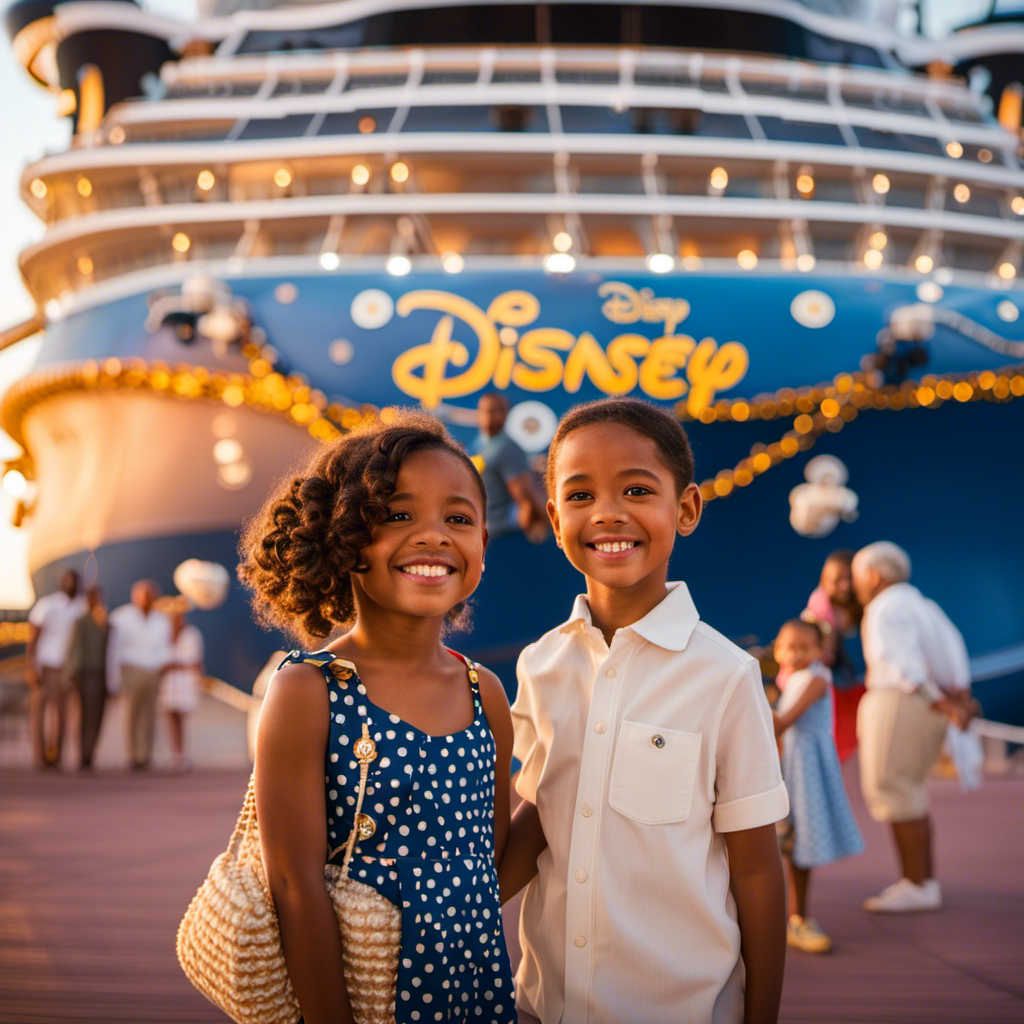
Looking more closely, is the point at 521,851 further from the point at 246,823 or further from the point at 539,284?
the point at 539,284

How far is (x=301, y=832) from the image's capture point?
1461 millimetres

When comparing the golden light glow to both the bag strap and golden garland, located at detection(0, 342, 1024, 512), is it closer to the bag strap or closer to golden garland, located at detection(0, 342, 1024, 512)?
golden garland, located at detection(0, 342, 1024, 512)

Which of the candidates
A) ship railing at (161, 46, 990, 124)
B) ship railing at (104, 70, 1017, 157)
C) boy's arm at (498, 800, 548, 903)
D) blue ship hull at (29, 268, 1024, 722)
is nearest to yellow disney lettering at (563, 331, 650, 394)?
blue ship hull at (29, 268, 1024, 722)

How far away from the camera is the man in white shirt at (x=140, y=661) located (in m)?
8.64

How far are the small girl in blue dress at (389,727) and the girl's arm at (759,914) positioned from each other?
1.15ft

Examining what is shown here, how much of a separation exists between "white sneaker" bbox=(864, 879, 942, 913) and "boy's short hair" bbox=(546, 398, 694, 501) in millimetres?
2974

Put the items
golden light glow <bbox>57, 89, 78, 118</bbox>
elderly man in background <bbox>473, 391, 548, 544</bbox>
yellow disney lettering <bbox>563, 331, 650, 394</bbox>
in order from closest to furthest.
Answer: elderly man in background <bbox>473, 391, 548, 544</bbox> → yellow disney lettering <bbox>563, 331, 650, 394</bbox> → golden light glow <bbox>57, 89, 78, 118</bbox>

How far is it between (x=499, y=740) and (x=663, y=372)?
267 inches

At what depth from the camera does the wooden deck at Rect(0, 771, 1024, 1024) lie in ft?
10.00

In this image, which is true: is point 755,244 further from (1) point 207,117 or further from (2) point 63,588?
(2) point 63,588

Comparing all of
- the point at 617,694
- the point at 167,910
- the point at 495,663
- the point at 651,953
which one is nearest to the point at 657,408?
the point at 617,694

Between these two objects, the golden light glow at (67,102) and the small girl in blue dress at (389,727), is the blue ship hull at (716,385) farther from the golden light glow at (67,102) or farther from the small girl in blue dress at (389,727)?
the small girl in blue dress at (389,727)

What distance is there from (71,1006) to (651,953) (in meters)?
2.14

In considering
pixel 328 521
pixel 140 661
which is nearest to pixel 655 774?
pixel 328 521
